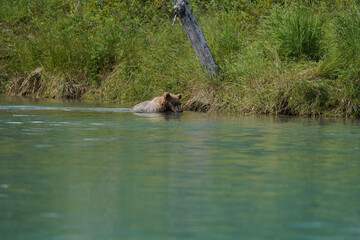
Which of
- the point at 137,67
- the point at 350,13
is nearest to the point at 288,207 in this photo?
the point at 350,13

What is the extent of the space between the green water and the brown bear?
15.4 feet

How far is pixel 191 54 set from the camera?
1917 cm

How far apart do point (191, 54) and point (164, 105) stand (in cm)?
288

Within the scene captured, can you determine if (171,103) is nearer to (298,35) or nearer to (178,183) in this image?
(298,35)

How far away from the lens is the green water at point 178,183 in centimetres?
474

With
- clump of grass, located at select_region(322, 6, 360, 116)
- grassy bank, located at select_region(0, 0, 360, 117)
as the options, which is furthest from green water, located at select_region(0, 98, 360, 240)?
grassy bank, located at select_region(0, 0, 360, 117)

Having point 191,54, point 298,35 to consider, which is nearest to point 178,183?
point 298,35

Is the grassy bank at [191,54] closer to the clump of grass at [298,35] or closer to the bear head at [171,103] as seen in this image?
the clump of grass at [298,35]

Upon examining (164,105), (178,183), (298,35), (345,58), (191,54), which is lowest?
(178,183)

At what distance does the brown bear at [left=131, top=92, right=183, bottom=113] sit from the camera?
54.5ft

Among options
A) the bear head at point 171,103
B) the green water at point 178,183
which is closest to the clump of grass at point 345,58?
the bear head at point 171,103

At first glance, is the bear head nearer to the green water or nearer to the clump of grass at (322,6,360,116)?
the clump of grass at (322,6,360,116)

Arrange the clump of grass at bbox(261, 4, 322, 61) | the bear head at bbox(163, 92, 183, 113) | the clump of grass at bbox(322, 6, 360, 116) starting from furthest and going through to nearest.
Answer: the bear head at bbox(163, 92, 183, 113)
the clump of grass at bbox(261, 4, 322, 61)
the clump of grass at bbox(322, 6, 360, 116)

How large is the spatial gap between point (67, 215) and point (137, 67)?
55.9 feet
